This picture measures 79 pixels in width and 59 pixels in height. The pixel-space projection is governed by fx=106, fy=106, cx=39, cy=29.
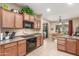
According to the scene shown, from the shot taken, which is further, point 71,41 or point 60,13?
point 71,41

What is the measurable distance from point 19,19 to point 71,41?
2012mm

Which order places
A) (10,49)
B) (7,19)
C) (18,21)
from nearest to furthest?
(10,49) → (7,19) → (18,21)

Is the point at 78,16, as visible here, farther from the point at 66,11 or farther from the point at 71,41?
the point at 71,41

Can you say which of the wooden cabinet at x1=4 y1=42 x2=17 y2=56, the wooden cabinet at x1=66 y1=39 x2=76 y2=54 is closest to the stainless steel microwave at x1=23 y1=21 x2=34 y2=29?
the wooden cabinet at x1=4 y1=42 x2=17 y2=56

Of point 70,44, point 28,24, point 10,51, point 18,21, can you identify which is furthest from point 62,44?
point 10,51

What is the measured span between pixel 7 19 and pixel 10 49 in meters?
0.85

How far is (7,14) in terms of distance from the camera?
2883 millimetres

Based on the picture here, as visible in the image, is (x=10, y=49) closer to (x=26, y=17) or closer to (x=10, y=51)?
(x=10, y=51)

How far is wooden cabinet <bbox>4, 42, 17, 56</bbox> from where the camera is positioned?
7.81 feet

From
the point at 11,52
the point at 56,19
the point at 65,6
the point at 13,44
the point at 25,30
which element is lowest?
the point at 11,52

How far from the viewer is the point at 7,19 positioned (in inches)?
114

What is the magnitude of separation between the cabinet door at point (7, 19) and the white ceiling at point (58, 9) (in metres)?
0.54

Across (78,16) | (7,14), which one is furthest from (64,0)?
(7,14)

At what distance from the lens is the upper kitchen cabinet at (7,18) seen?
2.73 meters
